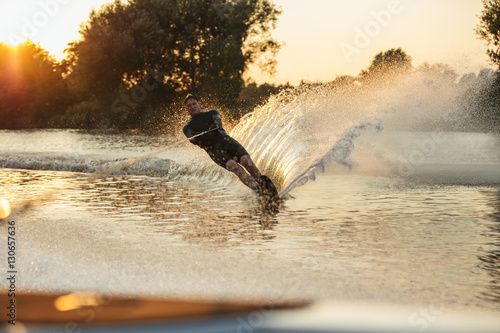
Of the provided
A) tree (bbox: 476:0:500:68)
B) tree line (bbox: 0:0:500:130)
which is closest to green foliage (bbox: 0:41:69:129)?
tree line (bbox: 0:0:500:130)

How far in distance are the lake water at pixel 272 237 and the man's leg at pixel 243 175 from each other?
0.85 feet

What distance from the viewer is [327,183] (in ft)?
38.1

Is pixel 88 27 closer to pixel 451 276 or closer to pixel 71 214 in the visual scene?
pixel 71 214

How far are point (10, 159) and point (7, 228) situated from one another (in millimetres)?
11135

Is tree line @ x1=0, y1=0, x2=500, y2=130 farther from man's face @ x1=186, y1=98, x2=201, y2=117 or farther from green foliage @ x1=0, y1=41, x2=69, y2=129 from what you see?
man's face @ x1=186, y1=98, x2=201, y2=117

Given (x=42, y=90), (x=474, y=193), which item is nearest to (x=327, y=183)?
(x=474, y=193)

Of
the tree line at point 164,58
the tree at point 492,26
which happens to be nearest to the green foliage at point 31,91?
the tree line at point 164,58

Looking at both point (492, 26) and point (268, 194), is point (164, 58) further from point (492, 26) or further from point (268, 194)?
point (268, 194)

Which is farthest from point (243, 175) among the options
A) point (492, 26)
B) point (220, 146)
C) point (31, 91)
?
point (31, 91)

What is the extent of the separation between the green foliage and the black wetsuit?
55.4 m

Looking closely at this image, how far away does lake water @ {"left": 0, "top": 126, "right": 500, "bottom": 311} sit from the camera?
16.1 feet

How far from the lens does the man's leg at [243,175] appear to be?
30.6 ft

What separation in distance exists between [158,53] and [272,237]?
48.2m

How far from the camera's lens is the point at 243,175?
30.8 feet
